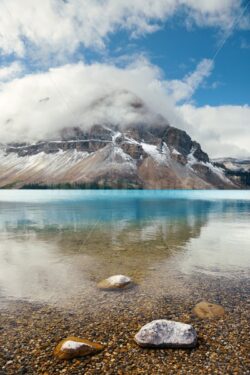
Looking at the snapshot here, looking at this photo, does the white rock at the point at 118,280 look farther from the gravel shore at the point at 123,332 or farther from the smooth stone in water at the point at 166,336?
the smooth stone in water at the point at 166,336

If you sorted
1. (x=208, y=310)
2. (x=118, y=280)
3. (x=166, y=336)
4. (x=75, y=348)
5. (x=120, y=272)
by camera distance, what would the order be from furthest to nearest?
(x=120, y=272), (x=118, y=280), (x=208, y=310), (x=166, y=336), (x=75, y=348)

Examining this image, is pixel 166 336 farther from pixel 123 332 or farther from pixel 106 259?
pixel 106 259

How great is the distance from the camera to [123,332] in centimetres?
1473

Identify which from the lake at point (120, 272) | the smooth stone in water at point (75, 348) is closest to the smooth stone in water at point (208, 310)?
the lake at point (120, 272)

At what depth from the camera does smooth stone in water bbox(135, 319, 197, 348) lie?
13211mm

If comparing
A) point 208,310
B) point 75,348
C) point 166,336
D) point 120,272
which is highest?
point 166,336

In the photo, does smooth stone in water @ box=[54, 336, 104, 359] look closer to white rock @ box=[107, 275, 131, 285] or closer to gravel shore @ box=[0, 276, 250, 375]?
gravel shore @ box=[0, 276, 250, 375]

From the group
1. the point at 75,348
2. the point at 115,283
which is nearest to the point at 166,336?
the point at 75,348

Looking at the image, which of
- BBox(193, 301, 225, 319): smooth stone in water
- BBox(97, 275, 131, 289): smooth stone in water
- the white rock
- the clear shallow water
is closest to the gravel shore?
BBox(193, 301, 225, 319): smooth stone in water

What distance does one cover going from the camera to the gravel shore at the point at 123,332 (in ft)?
39.1

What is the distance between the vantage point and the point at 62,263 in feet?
94.5

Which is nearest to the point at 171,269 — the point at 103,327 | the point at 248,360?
the point at 103,327

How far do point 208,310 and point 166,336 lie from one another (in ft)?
15.8

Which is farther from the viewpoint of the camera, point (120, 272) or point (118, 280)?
point (120, 272)
